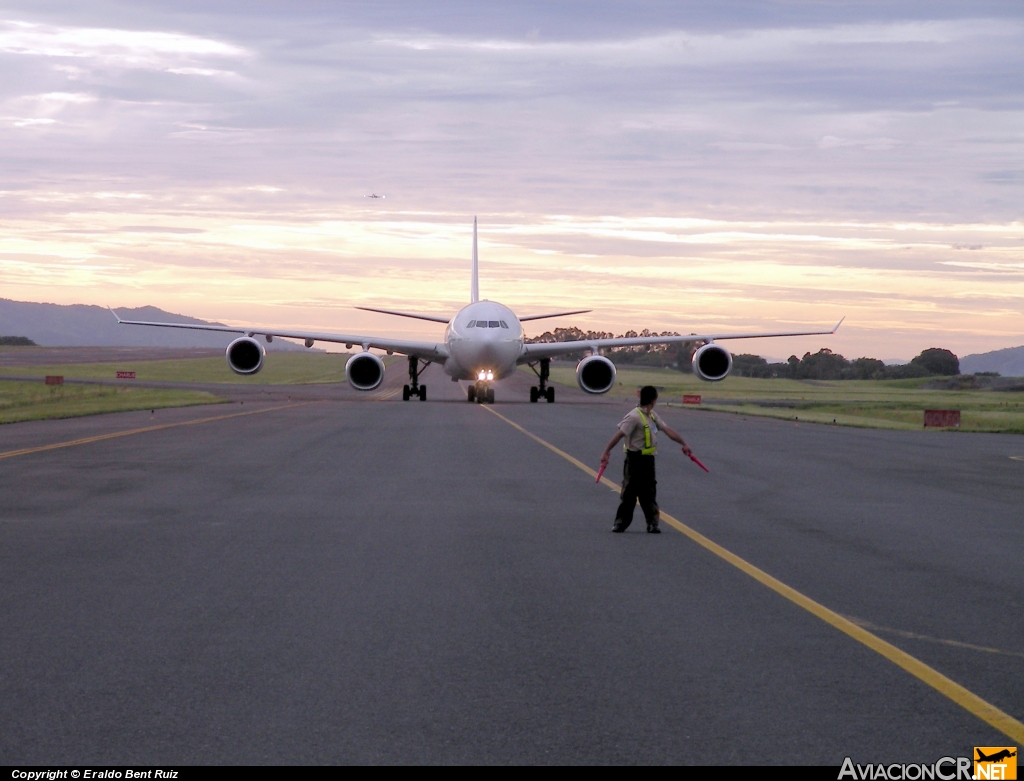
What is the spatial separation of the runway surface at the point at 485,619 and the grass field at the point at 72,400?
18.4 metres

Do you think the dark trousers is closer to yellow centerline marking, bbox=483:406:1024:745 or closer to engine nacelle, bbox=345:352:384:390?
yellow centerline marking, bbox=483:406:1024:745

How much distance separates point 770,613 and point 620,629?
120 cm

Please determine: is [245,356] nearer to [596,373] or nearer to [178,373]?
[596,373]

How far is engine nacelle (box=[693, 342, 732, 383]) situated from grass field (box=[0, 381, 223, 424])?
1706 cm

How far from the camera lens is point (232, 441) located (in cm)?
2494

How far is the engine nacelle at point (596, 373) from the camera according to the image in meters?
42.6

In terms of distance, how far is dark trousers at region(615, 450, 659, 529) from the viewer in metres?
12.3

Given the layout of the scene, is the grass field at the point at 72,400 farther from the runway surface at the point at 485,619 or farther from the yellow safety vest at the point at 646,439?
the yellow safety vest at the point at 646,439

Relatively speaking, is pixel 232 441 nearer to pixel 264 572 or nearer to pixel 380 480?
pixel 380 480

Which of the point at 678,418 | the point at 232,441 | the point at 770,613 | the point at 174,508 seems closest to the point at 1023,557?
the point at 770,613

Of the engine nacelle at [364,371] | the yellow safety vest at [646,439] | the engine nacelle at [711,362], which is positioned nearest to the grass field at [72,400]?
the engine nacelle at [364,371]

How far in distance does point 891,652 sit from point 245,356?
1444 inches

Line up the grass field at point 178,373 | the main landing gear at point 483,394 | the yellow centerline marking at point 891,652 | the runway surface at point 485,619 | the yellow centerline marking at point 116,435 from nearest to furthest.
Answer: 1. the runway surface at point 485,619
2. the yellow centerline marking at point 891,652
3. the yellow centerline marking at point 116,435
4. the main landing gear at point 483,394
5. the grass field at point 178,373

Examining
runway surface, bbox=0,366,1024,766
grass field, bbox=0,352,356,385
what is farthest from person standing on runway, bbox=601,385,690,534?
grass field, bbox=0,352,356,385
